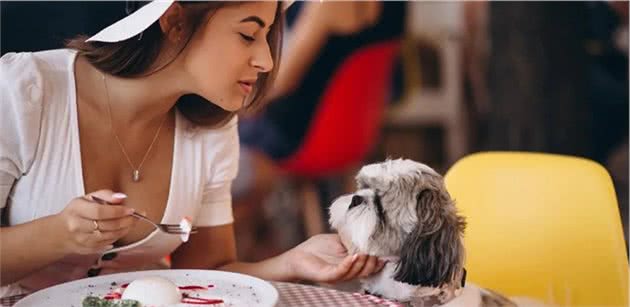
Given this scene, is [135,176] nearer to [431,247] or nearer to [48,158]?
[48,158]

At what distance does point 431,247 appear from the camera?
1.37 metres

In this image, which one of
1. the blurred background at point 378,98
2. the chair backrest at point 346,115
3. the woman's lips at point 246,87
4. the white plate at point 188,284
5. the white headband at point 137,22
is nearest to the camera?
the white plate at point 188,284

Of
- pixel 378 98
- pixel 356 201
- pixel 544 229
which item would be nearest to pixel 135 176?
pixel 356 201

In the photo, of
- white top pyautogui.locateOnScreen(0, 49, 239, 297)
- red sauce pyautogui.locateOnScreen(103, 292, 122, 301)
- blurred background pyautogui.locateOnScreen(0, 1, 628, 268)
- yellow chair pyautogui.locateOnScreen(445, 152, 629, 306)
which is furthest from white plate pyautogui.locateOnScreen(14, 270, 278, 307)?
blurred background pyautogui.locateOnScreen(0, 1, 628, 268)

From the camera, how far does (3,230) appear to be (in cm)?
145

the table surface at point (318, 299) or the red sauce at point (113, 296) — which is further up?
the red sauce at point (113, 296)

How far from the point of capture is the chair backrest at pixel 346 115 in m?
3.64

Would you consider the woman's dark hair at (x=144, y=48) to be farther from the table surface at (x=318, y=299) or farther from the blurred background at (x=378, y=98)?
the blurred background at (x=378, y=98)

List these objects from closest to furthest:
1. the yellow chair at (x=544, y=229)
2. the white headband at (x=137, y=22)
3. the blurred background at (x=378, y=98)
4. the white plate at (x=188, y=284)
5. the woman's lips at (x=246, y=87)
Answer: the white plate at (x=188, y=284), the white headband at (x=137, y=22), the woman's lips at (x=246, y=87), the yellow chair at (x=544, y=229), the blurred background at (x=378, y=98)

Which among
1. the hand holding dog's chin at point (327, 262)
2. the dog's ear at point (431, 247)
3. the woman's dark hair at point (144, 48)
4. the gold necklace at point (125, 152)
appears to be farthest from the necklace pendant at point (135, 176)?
the dog's ear at point (431, 247)

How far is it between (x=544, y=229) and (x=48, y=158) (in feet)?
3.22

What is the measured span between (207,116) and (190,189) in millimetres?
143

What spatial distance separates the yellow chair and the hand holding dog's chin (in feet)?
1.28

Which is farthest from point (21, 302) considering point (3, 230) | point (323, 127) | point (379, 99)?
point (379, 99)
